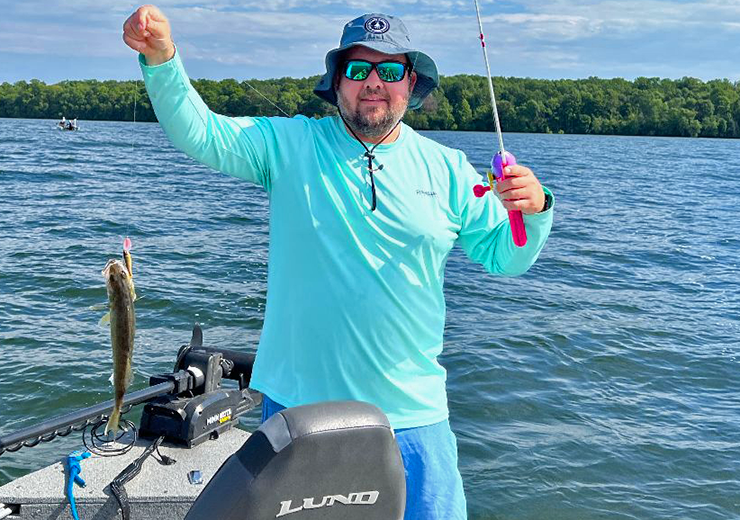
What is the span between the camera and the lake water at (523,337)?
24.0 ft

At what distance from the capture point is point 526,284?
14.8 metres

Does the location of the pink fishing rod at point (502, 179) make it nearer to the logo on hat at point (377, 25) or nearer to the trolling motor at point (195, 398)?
the logo on hat at point (377, 25)

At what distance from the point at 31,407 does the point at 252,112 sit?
3955mm

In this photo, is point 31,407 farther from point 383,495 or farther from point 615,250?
point 615,250

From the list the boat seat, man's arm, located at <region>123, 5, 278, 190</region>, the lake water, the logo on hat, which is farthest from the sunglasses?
the boat seat

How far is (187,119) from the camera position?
9.24 feet

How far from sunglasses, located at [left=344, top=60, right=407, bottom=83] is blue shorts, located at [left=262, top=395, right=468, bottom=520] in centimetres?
125

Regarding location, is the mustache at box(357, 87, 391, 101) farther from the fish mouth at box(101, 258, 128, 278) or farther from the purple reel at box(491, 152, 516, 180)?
the fish mouth at box(101, 258, 128, 278)

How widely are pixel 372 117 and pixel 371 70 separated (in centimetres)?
19

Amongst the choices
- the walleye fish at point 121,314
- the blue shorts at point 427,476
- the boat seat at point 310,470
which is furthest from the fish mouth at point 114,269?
the boat seat at point 310,470

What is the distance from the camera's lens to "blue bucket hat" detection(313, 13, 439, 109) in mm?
3033

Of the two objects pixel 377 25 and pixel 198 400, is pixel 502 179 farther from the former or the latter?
pixel 198 400

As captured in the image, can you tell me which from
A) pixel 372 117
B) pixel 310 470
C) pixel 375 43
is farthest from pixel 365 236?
pixel 310 470

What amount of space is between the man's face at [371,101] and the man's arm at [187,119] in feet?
1.01
